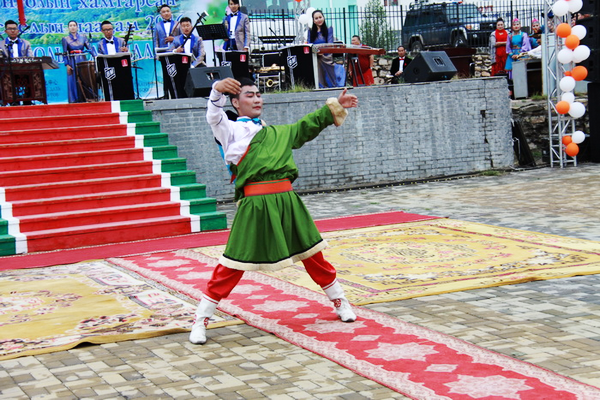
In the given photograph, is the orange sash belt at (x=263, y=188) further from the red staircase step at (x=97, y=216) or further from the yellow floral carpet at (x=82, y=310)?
the red staircase step at (x=97, y=216)

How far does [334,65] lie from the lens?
1514 centimetres

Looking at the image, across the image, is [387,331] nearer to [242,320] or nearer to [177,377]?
[242,320]

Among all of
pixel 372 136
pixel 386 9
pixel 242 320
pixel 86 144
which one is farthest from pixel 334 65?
pixel 242 320

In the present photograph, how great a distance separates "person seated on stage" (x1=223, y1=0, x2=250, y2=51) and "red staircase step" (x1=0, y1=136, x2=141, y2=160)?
11.9 feet

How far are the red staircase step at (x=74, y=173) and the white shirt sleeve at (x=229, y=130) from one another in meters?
6.07

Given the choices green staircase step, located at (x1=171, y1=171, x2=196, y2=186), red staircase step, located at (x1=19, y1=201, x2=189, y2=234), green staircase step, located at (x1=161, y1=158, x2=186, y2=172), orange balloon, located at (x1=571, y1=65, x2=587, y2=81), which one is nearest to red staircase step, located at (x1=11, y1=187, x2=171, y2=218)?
red staircase step, located at (x1=19, y1=201, x2=189, y2=234)

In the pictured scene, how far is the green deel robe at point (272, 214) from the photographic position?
536cm

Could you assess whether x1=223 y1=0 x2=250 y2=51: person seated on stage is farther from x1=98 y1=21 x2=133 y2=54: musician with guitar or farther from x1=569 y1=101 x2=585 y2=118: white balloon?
x1=569 y1=101 x2=585 y2=118: white balloon

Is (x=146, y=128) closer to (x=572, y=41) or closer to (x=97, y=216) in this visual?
(x=97, y=216)

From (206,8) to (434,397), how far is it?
1496cm

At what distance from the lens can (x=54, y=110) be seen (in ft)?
40.7

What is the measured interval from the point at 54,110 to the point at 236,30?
3927 millimetres

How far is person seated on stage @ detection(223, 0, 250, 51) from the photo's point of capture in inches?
584

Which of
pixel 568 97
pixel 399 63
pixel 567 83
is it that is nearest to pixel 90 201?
pixel 567 83
